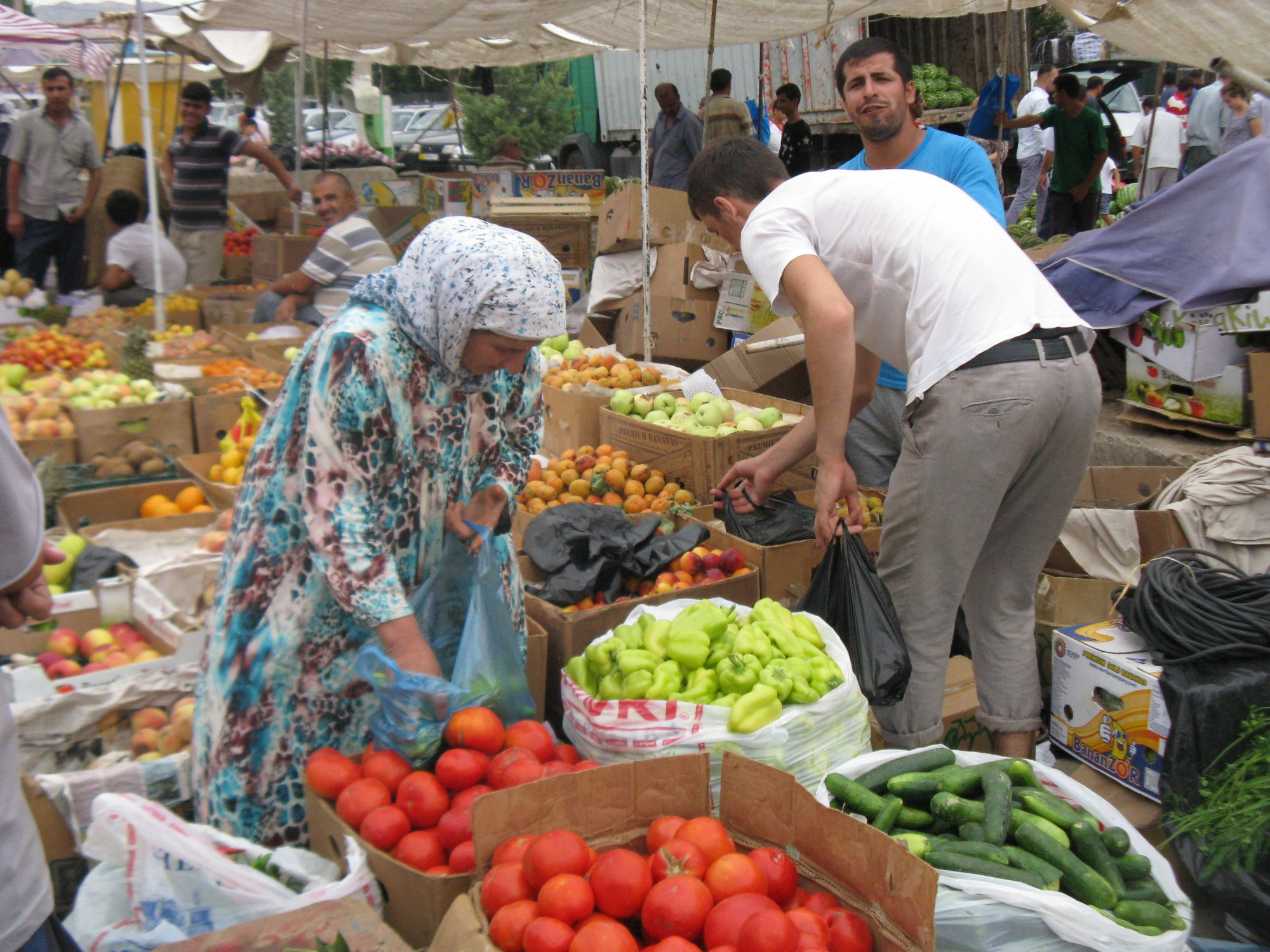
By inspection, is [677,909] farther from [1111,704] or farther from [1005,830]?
[1111,704]

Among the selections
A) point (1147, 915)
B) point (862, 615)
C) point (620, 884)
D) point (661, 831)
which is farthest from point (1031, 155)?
point (620, 884)

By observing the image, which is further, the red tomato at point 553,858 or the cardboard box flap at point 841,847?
the red tomato at point 553,858

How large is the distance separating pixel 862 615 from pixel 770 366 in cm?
313

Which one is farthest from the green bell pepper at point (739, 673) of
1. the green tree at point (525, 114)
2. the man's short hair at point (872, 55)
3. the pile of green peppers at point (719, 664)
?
the green tree at point (525, 114)

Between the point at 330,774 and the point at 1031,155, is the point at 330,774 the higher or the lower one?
the lower one

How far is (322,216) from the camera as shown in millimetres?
6574

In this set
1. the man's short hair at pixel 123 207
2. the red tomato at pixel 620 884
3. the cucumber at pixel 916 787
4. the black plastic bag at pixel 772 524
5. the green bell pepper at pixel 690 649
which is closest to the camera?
the red tomato at pixel 620 884

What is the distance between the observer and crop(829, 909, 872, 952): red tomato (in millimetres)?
1709

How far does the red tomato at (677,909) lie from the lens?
1.68m

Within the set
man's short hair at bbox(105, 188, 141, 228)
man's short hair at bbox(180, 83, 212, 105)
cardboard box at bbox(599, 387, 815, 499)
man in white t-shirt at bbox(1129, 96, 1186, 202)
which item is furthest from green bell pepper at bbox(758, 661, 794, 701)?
man in white t-shirt at bbox(1129, 96, 1186, 202)

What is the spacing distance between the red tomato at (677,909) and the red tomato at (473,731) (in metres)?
0.56

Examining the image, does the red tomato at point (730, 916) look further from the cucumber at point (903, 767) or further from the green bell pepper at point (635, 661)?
the green bell pepper at point (635, 661)

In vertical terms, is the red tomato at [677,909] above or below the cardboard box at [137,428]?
below

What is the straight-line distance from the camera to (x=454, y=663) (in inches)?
93.5
